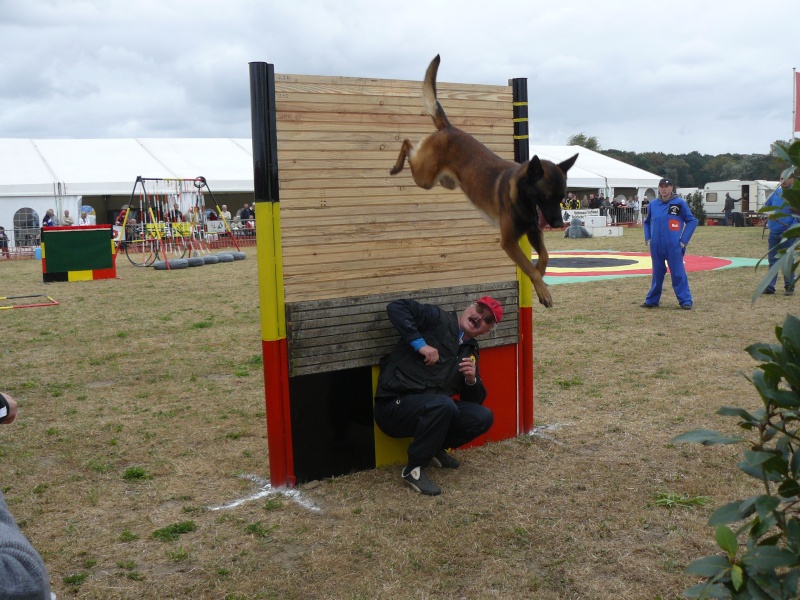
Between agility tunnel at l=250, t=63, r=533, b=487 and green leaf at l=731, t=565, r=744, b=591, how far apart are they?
3039 mm

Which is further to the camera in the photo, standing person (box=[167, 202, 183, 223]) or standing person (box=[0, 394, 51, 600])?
standing person (box=[167, 202, 183, 223])

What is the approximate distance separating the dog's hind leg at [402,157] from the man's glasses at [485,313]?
965 millimetres

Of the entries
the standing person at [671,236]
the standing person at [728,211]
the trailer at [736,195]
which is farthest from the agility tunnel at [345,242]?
the trailer at [736,195]

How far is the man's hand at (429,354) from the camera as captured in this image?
438 centimetres

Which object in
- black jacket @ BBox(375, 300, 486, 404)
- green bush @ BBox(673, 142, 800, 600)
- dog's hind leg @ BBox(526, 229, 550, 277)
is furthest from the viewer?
black jacket @ BBox(375, 300, 486, 404)

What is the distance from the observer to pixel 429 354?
4379mm

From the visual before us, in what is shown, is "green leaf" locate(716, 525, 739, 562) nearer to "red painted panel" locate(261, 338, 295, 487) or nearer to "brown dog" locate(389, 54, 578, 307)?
"brown dog" locate(389, 54, 578, 307)

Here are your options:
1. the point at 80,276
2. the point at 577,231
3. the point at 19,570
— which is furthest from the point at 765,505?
the point at 577,231

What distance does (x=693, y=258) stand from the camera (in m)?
17.7

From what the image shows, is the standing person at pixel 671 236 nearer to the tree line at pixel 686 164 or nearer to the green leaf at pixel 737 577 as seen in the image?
the green leaf at pixel 737 577

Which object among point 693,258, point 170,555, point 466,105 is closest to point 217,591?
point 170,555

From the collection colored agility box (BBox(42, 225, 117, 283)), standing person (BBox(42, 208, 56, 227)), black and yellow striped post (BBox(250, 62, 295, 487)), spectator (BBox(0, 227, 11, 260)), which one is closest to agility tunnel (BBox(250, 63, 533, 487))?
black and yellow striped post (BBox(250, 62, 295, 487))

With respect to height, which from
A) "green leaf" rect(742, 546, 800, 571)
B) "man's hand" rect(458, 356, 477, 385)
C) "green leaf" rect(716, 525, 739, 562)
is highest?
"green leaf" rect(716, 525, 739, 562)

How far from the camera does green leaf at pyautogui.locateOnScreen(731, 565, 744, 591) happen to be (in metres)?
1.56
